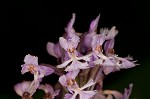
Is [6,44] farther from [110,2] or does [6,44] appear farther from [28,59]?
[28,59]

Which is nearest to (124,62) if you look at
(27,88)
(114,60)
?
(114,60)

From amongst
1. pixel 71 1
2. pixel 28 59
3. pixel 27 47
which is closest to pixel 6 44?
pixel 27 47

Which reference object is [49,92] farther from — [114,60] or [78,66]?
[114,60]

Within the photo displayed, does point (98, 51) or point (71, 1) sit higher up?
point (71, 1)

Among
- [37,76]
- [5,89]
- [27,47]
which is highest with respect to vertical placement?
[27,47]

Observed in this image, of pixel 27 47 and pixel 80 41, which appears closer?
pixel 80 41

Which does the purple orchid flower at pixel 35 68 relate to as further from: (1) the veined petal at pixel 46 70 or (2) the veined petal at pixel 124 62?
(2) the veined petal at pixel 124 62

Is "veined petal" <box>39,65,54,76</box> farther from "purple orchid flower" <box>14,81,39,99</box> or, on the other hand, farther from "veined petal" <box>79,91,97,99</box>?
"veined petal" <box>79,91,97,99</box>

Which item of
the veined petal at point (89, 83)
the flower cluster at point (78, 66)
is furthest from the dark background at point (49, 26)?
the veined petal at point (89, 83)
